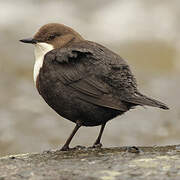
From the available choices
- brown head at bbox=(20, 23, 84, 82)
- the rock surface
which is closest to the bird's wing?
brown head at bbox=(20, 23, 84, 82)

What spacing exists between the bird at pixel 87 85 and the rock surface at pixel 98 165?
1.28 ft

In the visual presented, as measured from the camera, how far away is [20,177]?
4.03m

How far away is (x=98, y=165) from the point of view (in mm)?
4238

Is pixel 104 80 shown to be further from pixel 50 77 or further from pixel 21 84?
pixel 21 84

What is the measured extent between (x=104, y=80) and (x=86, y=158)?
0.87 metres

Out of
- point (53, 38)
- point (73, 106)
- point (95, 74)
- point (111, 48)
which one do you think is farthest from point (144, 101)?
point (111, 48)

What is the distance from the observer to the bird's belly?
17.1ft

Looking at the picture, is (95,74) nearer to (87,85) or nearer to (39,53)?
(87,85)

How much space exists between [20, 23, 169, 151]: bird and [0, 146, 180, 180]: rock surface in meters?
0.39

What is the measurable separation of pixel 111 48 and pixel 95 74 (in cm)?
851

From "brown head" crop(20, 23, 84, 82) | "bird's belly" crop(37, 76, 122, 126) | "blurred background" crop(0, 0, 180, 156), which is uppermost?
"brown head" crop(20, 23, 84, 82)

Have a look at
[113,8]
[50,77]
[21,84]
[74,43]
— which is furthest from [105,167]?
[113,8]

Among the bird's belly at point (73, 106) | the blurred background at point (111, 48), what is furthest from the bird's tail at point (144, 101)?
the blurred background at point (111, 48)

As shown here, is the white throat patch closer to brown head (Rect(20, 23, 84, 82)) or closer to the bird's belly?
brown head (Rect(20, 23, 84, 82))
